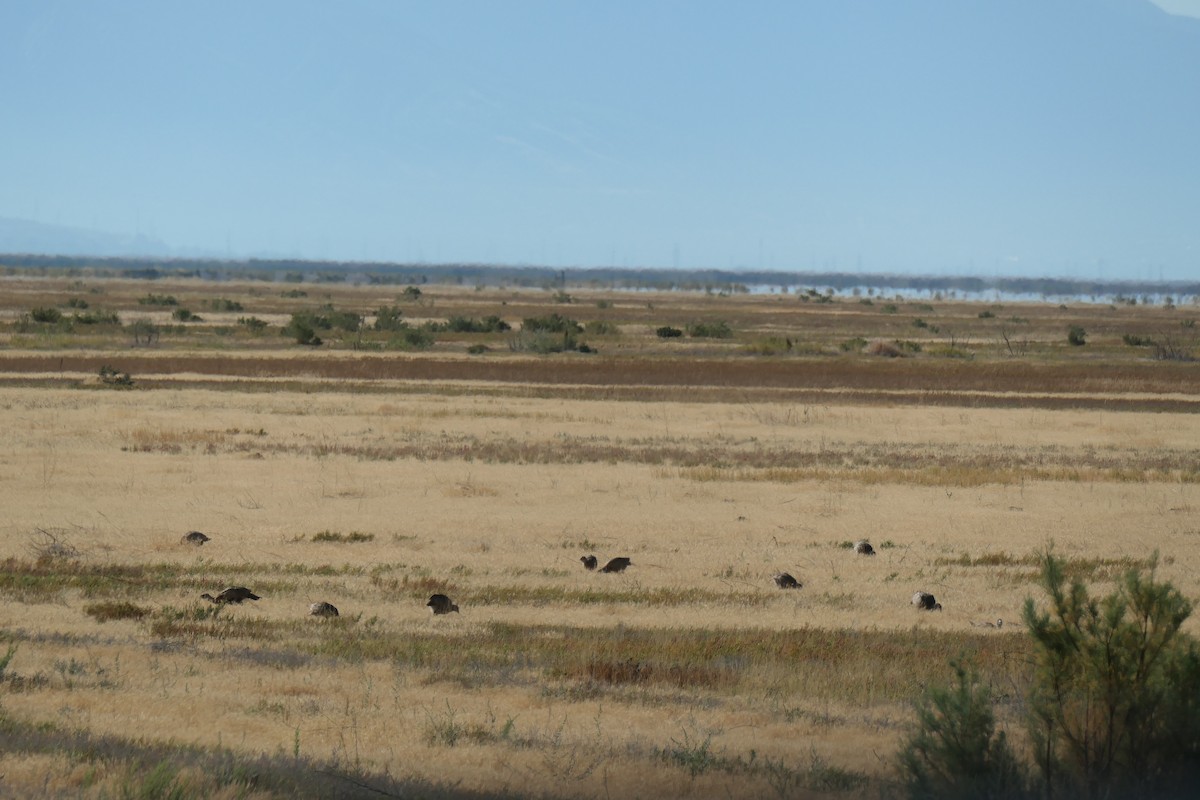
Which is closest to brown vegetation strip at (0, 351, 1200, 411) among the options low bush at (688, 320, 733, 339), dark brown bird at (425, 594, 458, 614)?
low bush at (688, 320, 733, 339)

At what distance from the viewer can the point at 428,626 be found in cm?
1301

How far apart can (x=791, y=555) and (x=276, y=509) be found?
784 cm

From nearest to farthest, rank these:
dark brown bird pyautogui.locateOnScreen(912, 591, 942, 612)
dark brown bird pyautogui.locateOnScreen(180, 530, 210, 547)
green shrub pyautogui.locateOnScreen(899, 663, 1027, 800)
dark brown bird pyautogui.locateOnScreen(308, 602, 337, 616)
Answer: green shrub pyautogui.locateOnScreen(899, 663, 1027, 800) → dark brown bird pyautogui.locateOnScreen(308, 602, 337, 616) → dark brown bird pyautogui.locateOnScreen(912, 591, 942, 612) → dark brown bird pyautogui.locateOnScreen(180, 530, 210, 547)

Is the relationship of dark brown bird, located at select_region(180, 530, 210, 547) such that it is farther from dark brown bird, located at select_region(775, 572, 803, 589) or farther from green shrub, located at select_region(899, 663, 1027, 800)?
green shrub, located at select_region(899, 663, 1027, 800)

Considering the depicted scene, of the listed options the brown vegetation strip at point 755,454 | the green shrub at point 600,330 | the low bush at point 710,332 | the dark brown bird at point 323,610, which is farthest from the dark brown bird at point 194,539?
the low bush at point 710,332

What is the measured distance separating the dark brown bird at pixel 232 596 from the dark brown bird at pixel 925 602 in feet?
23.1

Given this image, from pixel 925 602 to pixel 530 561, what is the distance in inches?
199

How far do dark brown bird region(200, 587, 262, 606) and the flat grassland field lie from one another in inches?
7.1

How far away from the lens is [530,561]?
17016 mm

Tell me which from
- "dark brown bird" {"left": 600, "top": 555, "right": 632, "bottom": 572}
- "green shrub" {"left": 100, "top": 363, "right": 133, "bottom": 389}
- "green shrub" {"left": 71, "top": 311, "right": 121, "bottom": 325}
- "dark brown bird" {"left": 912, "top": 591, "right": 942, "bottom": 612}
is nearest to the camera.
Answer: "dark brown bird" {"left": 912, "top": 591, "right": 942, "bottom": 612}

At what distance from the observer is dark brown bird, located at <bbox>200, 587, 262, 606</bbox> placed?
13477 millimetres

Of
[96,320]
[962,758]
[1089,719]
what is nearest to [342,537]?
[1089,719]

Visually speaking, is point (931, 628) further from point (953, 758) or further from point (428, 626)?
point (953, 758)

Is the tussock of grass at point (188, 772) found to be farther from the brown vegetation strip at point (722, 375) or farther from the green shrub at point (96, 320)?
the green shrub at point (96, 320)
